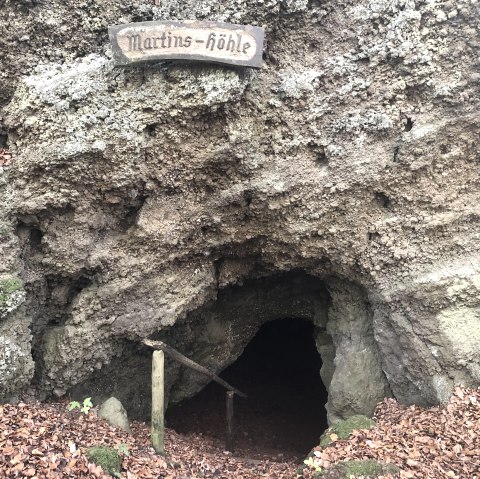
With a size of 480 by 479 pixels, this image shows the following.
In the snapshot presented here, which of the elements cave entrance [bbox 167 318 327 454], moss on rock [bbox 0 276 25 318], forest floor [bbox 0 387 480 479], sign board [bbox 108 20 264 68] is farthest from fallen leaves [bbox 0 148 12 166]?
cave entrance [bbox 167 318 327 454]

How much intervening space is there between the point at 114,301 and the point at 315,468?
3.34 m

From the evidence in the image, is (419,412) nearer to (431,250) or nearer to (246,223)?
(431,250)

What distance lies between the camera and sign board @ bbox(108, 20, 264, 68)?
16.2 ft

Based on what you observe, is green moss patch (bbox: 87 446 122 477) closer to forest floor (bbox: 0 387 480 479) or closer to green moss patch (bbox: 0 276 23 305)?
forest floor (bbox: 0 387 480 479)

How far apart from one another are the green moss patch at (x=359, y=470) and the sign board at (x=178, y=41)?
4666mm

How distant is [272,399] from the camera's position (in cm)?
1027

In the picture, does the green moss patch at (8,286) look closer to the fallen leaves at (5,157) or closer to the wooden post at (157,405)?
the fallen leaves at (5,157)

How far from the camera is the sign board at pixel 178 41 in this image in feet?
16.2

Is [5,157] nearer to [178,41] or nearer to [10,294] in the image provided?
[10,294]

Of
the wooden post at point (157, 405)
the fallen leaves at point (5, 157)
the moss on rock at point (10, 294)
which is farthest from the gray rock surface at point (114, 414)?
the fallen leaves at point (5, 157)

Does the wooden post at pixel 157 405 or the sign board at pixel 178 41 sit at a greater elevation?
the sign board at pixel 178 41

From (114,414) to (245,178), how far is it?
12.1 feet

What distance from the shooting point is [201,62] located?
16.7 feet

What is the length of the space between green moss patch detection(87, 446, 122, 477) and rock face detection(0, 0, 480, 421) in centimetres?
151
